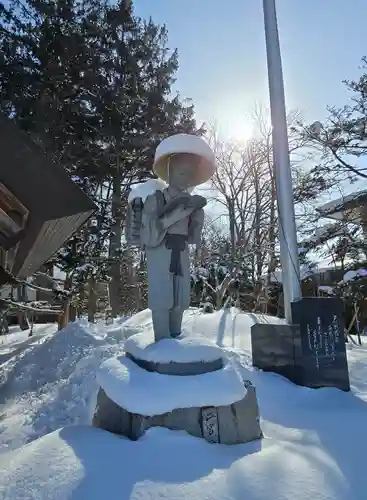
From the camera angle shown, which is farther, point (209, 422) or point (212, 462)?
point (209, 422)

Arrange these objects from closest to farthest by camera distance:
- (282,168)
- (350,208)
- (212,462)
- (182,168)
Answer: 1. (212,462)
2. (182,168)
3. (282,168)
4. (350,208)

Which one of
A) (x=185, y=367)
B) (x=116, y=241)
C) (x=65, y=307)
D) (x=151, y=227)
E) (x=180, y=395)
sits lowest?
(x=180, y=395)

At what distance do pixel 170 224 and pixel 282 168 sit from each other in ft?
7.92

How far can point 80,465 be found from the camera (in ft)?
5.57

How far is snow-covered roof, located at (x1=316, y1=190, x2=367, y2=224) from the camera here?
886 cm

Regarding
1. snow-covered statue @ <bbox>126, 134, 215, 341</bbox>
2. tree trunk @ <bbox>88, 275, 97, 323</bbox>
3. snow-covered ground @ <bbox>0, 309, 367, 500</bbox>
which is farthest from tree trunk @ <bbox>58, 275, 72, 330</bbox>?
snow-covered statue @ <bbox>126, 134, 215, 341</bbox>

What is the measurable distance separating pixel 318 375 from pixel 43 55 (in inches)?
411

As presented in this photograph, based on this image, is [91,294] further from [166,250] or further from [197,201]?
[197,201]

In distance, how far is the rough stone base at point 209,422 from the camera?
2.00 metres

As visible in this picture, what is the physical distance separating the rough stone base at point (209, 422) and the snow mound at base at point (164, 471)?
55 millimetres

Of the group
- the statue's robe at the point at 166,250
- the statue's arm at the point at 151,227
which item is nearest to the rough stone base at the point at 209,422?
the statue's robe at the point at 166,250

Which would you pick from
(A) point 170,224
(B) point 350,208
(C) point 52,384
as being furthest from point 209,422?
(B) point 350,208

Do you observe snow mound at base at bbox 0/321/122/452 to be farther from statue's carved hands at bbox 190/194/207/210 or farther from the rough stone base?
statue's carved hands at bbox 190/194/207/210

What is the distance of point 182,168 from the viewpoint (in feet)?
8.52
